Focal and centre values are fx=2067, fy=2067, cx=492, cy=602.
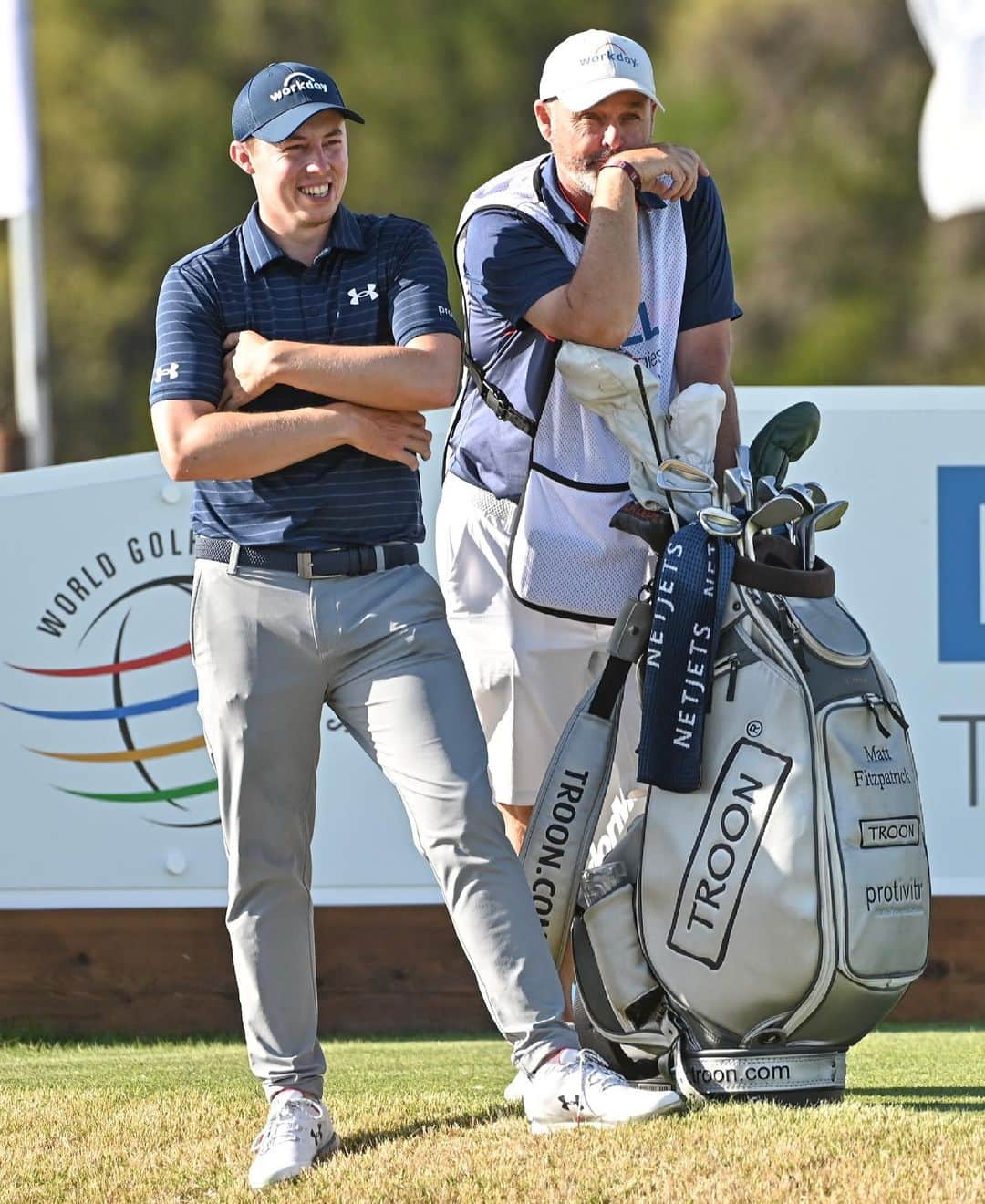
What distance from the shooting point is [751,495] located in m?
3.51

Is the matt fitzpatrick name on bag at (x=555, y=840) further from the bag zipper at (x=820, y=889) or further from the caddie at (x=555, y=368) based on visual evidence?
the bag zipper at (x=820, y=889)

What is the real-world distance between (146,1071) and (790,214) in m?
14.3

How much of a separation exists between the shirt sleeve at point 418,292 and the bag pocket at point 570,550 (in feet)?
1.16

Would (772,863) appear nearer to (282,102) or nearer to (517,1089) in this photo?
(517,1089)

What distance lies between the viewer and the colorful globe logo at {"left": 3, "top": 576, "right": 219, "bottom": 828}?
534cm

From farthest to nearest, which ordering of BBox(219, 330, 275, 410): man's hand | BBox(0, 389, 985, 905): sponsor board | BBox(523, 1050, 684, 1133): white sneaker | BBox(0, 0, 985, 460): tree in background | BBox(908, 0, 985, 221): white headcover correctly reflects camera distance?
BBox(0, 0, 985, 460): tree in background → BBox(908, 0, 985, 221): white headcover → BBox(0, 389, 985, 905): sponsor board → BBox(219, 330, 275, 410): man's hand → BBox(523, 1050, 684, 1133): white sneaker

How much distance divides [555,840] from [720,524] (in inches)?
23.9

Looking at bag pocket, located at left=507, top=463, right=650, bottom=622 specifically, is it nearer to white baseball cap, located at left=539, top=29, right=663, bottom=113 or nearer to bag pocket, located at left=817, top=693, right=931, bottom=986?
bag pocket, located at left=817, top=693, right=931, bottom=986

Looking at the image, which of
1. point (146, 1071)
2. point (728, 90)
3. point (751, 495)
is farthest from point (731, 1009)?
point (728, 90)

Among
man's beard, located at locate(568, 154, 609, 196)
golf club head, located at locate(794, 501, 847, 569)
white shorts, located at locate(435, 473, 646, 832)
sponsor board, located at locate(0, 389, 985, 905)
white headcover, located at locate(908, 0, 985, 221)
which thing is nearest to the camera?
golf club head, located at locate(794, 501, 847, 569)

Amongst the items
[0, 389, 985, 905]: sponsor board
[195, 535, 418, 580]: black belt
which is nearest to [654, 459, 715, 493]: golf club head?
[195, 535, 418, 580]: black belt

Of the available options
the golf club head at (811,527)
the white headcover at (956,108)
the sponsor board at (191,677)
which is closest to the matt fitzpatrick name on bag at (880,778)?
the golf club head at (811,527)

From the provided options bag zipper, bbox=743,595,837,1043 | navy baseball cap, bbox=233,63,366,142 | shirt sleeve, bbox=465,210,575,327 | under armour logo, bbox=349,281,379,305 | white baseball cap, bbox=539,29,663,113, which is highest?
white baseball cap, bbox=539,29,663,113

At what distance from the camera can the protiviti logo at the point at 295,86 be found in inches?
135
